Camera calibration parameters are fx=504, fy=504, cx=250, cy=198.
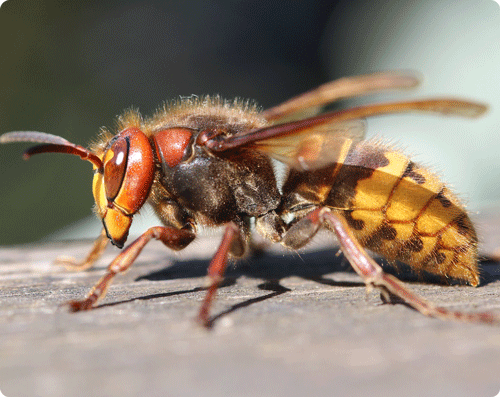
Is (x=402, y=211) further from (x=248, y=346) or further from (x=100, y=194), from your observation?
(x=100, y=194)

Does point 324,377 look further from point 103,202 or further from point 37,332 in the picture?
point 103,202

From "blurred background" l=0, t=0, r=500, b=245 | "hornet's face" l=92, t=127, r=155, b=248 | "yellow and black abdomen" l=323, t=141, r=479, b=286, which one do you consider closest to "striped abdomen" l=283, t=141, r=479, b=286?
"yellow and black abdomen" l=323, t=141, r=479, b=286

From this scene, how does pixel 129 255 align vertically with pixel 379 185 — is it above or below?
below

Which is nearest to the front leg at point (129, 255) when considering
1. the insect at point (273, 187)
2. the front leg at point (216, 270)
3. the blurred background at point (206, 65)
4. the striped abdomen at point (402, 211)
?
the insect at point (273, 187)

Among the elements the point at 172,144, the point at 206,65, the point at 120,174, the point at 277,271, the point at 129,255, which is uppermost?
the point at 206,65

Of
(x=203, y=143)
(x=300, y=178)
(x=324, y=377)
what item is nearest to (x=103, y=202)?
(x=203, y=143)

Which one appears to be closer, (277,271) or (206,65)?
(277,271)

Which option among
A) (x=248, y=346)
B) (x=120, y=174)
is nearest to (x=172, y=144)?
(x=120, y=174)
